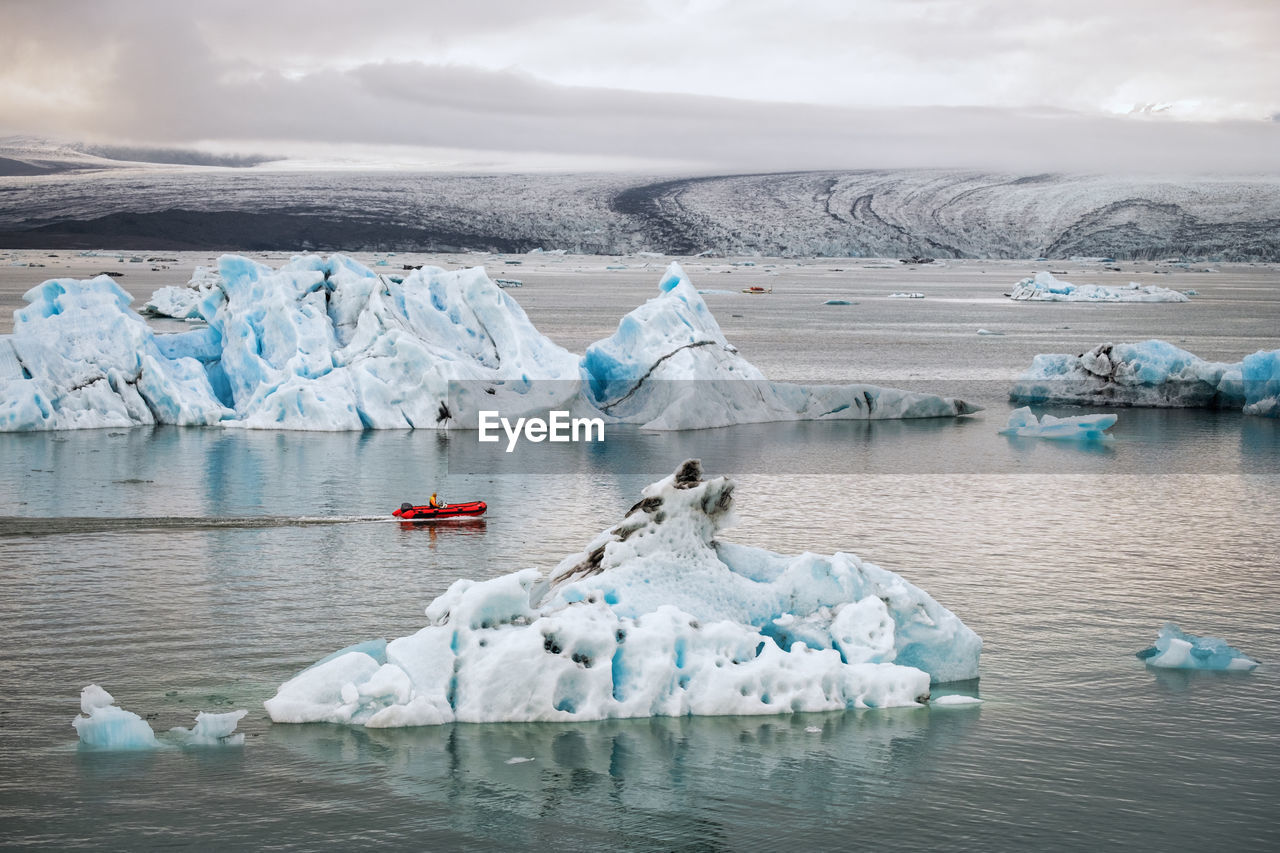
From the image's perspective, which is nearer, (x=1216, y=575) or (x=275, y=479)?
(x=1216, y=575)

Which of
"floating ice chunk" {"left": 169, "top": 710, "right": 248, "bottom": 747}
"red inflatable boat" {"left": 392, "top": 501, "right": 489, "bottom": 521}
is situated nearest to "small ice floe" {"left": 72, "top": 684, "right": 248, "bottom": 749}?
"floating ice chunk" {"left": 169, "top": 710, "right": 248, "bottom": 747}

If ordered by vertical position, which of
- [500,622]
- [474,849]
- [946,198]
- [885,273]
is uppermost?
[946,198]

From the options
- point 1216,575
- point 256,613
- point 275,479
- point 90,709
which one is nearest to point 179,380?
point 275,479

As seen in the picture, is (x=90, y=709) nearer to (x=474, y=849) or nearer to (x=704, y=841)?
(x=474, y=849)

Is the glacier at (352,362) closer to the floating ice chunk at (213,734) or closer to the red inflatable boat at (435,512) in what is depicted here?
the red inflatable boat at (435,512)

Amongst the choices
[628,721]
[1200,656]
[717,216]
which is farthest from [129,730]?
[717,216]

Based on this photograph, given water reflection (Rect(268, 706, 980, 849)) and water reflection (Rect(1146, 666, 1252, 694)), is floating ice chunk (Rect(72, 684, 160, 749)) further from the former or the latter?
water reflection (Rect(1146, 666, 1252, 694))

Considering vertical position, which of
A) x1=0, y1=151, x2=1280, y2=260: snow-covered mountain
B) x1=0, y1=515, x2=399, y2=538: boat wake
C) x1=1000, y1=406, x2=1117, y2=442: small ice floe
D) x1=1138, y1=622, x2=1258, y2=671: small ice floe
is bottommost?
x1=1138, y1=622, x2=1258, y2=671: small ice floe
